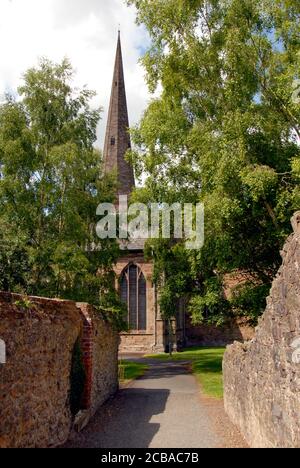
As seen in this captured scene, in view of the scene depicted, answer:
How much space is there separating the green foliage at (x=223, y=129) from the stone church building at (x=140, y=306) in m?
11.7

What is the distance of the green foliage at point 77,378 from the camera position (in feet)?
30.5

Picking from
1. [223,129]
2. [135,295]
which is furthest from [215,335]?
[223,129]

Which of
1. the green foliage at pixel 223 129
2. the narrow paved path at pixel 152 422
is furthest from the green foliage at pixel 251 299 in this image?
the narrow paved path at pixel 152 422

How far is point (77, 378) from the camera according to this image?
378 inches

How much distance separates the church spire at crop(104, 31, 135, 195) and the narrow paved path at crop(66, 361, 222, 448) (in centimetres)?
2446

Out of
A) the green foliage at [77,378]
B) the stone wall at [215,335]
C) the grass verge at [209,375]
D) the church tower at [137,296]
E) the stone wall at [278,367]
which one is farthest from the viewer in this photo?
the stone wall at [215,335]

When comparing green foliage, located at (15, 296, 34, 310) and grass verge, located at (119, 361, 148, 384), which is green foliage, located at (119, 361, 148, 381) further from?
green foliage, located at (15, 296, 34, 310)

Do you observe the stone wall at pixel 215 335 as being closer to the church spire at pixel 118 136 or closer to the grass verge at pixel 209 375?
the grass verge at pixel 209 375

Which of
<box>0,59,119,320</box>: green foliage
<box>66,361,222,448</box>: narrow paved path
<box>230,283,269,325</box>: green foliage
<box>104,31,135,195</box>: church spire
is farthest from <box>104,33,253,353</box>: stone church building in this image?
<box>66,361,222,448</box>: narrow paved path

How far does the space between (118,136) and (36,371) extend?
35.2 meters

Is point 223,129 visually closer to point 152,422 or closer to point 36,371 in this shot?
point 152,422

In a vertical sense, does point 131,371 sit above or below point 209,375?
below

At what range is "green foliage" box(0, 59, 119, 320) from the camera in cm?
1738
